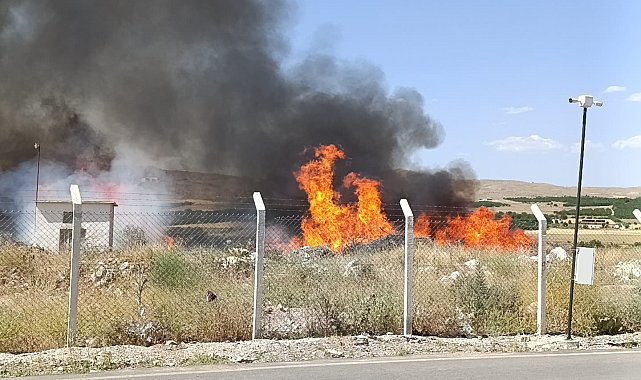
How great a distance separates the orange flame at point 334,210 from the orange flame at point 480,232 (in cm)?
248

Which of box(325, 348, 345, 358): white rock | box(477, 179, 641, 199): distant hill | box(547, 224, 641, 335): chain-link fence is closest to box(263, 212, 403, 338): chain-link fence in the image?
box(325, 348, 345, 358): white rock

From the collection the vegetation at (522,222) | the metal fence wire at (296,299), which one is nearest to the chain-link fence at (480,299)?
the metal fence wire at (296,299)

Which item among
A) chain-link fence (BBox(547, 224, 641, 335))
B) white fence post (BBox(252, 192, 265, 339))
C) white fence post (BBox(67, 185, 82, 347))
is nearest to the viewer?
white fence post (BBox(67, 185, 82, 347))

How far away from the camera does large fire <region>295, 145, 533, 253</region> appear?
76.0ft

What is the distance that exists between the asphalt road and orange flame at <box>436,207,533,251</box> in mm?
13577

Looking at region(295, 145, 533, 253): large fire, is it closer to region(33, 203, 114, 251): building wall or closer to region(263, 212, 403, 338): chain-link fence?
region(33, 203, 114, 251): building wall

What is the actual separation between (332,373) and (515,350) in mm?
2949

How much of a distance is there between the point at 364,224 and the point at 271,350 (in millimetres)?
17960

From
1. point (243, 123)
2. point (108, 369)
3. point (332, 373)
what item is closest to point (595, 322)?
point (332, 373)

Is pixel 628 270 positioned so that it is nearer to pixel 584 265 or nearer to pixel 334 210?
pixel 584 265

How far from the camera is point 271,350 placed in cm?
879

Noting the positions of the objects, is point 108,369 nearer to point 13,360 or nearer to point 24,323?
point 13,360

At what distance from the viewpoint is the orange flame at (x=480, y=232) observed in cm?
2312

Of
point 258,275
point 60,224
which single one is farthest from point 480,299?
point 60,224
